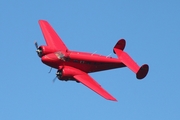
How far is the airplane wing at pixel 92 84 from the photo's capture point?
59794 millimetres

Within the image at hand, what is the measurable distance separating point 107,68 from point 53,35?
932cm

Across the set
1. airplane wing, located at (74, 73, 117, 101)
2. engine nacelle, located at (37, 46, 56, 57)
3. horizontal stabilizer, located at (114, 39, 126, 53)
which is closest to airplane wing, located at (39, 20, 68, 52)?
engine nacelle, located at (37, 46, 56, 57)

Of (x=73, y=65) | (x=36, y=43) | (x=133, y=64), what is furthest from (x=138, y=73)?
(x=36, y=43)

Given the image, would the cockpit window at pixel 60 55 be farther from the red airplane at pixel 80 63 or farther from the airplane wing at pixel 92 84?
the airplane wing at pixel 92 84

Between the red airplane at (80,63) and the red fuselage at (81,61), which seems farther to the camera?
the red fuselage at (81,61)

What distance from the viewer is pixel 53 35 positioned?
70.8 metres

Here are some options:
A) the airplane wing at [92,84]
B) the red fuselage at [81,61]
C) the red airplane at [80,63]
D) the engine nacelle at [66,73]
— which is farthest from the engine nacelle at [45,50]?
the airplane wing at [92,84]

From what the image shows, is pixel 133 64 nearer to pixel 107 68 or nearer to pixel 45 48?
pixel 107 68

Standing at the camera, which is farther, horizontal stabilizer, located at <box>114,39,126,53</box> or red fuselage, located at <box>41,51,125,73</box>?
horizontal stabilizer, located at <box>114,39,126,53</box>

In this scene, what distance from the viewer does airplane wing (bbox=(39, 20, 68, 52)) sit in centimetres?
6769

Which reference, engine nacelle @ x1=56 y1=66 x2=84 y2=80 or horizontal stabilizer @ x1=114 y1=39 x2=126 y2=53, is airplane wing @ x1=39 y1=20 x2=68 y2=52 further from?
horizontal stabilizer @ x1=114 y1=39 x2=126 y2=53

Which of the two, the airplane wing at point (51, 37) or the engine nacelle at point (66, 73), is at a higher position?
the airplane wing at point (51, 37)

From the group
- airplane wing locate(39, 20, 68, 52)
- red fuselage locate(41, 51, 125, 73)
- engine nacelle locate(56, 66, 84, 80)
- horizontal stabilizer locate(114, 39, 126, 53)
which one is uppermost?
airplane wing locate(39, 20, 68, 52)

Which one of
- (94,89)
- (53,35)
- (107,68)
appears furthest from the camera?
(53,35)
